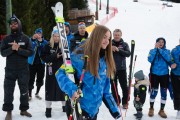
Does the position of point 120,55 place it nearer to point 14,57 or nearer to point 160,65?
point 160,65

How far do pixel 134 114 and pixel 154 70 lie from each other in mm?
1061

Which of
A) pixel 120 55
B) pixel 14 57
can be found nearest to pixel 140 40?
pixel 120 55

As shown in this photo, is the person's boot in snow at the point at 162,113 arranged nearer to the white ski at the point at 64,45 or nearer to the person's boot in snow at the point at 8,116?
the person's boot in snow at the point at 8,116

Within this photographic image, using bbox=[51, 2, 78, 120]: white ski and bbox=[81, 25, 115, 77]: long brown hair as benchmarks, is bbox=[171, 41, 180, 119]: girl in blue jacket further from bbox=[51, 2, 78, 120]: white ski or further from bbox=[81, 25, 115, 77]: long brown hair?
bbox=[81, 25, 115, 77]: long brown hair

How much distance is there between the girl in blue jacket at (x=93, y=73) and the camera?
10.8 ft

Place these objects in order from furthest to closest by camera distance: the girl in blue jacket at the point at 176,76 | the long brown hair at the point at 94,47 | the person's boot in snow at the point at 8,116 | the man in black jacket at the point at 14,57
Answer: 1. the girl in blue jacket at the point at 176,76
2. the person's boot in snow at the point at 8,116
3. the man in black jacket at the point at 14,57
4. the long brown hair at the point at 94,47

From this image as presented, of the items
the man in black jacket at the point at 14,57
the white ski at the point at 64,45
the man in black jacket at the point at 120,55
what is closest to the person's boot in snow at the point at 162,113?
the man in black jacket at the point at 120,55

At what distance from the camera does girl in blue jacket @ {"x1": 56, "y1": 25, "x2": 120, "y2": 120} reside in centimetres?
328

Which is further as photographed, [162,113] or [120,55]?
[120,55]

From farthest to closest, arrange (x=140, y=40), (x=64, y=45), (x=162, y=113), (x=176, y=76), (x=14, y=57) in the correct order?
(x=140, y=40) → (x=162, y=113) → (x=176, y=76) → (x=14, y=57) → (x=64, y=45)

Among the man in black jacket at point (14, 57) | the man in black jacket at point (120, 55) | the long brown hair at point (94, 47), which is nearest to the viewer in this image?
the long brown hair at point (94, 47)

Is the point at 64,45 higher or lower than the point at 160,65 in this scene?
higher

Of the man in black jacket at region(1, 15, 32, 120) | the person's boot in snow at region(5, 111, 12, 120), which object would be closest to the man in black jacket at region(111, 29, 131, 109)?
the man in black jacket at region(1, 15, 32, 120)

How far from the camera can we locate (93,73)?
11.1 feet
